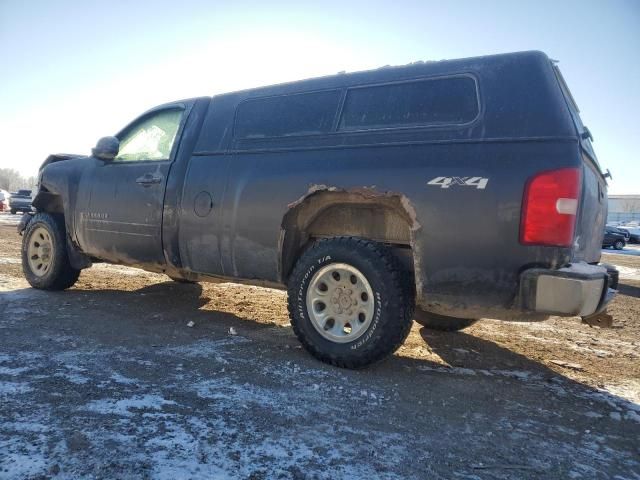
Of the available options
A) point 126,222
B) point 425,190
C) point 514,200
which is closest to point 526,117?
point 514,200

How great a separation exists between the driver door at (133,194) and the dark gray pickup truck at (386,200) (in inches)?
1.1

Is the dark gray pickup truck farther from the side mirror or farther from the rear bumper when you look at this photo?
the side mirror

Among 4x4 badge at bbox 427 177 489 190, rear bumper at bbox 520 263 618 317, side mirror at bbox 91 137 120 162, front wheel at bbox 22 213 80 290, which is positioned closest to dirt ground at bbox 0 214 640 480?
rear bumper at bbox 520 263 618 317

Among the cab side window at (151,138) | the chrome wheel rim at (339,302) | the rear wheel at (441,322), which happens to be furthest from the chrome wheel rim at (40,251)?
the rear wheel at (441,322)

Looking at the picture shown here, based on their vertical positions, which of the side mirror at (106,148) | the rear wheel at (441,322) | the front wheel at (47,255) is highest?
the side mirror at (106,148)

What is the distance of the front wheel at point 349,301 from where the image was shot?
2.94m

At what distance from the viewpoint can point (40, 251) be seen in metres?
5.34

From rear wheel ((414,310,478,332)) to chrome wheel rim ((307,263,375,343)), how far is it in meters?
1.33

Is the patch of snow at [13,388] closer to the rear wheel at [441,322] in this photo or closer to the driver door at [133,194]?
the driver door at [133,194]

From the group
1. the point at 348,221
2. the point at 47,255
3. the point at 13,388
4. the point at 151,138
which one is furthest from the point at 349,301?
the point at 47,255

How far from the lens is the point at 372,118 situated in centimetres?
326

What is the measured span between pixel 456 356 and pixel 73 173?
458 centimetres

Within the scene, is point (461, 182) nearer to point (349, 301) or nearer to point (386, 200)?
point (386, 200)

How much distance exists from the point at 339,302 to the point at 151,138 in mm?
2900
